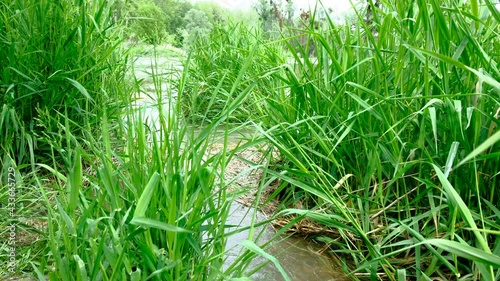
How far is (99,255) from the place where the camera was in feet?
2.70

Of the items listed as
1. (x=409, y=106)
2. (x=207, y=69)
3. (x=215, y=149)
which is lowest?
(x=215, y=149)

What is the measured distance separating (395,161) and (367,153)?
4.1 inches

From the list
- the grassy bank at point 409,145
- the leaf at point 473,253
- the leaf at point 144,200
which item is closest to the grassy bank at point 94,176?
the leaf at point 144,200

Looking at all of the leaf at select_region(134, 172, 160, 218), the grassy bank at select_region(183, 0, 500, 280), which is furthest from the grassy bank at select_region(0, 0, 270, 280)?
the grassy bank at select_region(183, 0, 500, 280)

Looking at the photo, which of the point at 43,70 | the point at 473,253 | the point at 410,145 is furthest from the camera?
the point at 43,70

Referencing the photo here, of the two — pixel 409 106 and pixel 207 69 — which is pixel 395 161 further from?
pixel 207 69

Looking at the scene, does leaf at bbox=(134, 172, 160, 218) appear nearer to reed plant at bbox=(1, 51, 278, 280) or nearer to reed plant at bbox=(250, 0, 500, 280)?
reed plant at bbox=(1, 51, 278, 280)

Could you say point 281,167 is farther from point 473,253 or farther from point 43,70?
point 43,70

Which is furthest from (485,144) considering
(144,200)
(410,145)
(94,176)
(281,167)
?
(94,176)

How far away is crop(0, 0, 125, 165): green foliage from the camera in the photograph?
162 centimetres

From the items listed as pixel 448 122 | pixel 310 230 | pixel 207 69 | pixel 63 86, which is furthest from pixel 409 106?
pixel 207 69

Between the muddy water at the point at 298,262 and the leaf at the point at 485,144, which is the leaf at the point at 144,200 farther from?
the leaf at the point at 485,144

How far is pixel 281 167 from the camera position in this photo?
4.50ft

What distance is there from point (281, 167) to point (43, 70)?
1022 millimetres
